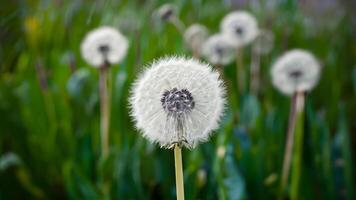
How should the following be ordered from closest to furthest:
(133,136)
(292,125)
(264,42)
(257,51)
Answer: (292,125), (133,136), (257,51), (264,42)

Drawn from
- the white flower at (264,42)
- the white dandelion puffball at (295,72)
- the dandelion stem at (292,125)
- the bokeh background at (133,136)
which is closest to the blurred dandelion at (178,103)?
the bokeh background at (133,136)

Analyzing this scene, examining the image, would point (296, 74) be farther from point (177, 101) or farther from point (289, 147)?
point (177, 101)

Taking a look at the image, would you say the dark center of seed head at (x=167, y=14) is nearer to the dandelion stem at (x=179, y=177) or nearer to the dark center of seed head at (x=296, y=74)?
the dark center of seed head at (x=296, y=74)

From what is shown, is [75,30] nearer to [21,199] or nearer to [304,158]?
[21,199]

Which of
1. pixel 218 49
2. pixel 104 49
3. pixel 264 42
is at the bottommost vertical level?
pixel 104 49

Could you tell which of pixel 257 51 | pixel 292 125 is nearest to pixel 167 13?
pixel 257 51

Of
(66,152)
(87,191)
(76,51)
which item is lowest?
(87,191)

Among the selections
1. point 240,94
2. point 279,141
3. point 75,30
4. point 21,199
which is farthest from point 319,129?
point 75,30

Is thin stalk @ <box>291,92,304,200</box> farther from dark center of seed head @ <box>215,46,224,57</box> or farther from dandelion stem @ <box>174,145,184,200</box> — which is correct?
dandelion stem @ <box>174,145,184,200</box>
